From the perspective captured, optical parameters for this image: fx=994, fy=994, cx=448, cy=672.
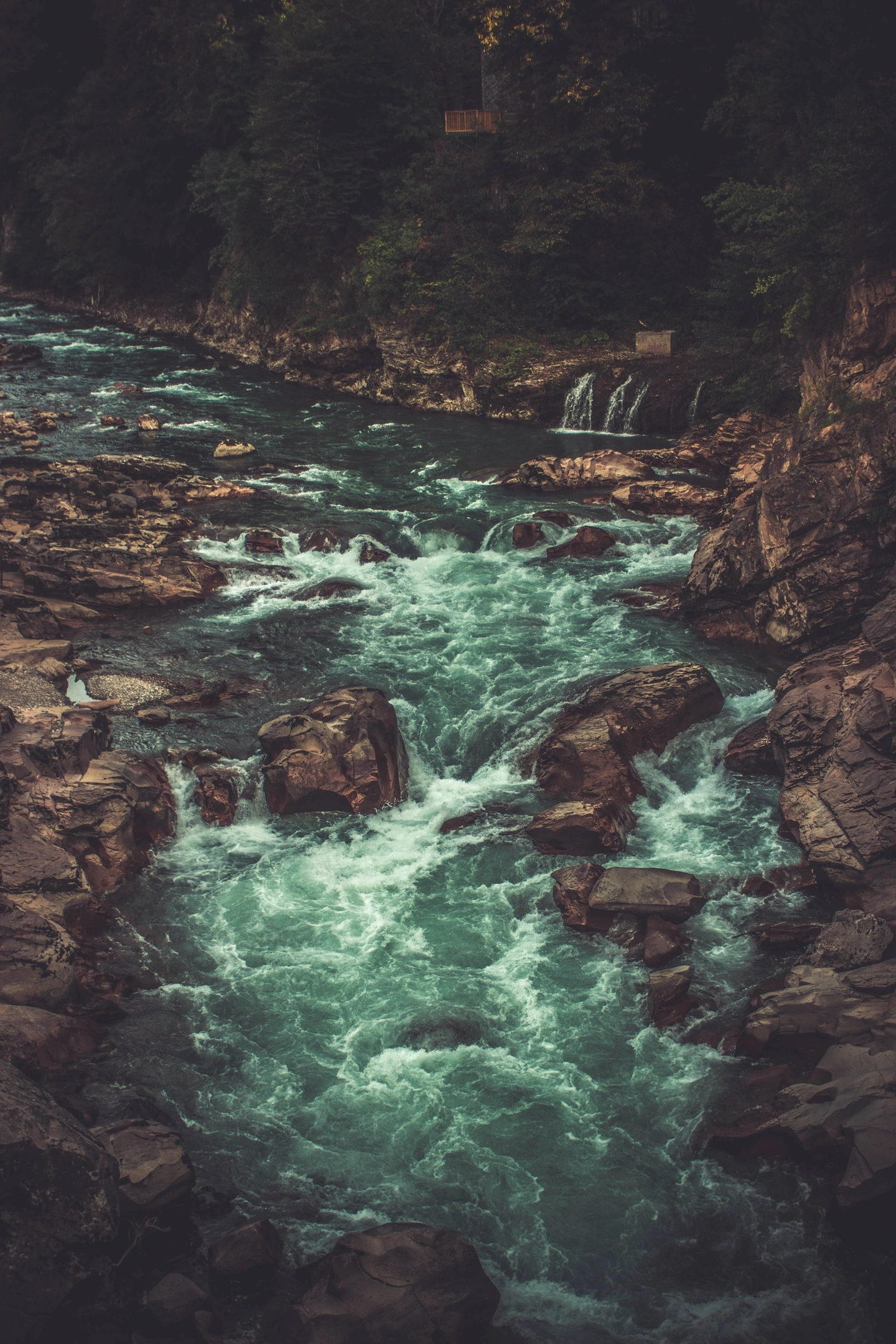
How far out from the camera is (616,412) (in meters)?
28.2

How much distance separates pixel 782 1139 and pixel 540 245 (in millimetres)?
28946

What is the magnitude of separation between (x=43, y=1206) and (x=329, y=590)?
1311 cm

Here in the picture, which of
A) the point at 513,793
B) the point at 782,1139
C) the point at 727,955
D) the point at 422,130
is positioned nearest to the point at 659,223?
the point at 422,130

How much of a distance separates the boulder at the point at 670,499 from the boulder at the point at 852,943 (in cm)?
1290

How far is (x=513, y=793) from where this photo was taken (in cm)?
1356

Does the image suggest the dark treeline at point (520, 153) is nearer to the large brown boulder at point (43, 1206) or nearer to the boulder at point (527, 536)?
the boulder at point (527, 536)

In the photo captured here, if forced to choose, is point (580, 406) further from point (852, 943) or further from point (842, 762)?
point (852, 943)

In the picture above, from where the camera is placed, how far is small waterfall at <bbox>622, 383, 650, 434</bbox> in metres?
27.8

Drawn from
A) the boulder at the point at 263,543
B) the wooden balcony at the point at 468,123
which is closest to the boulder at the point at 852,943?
the boulder at the point at 263,543

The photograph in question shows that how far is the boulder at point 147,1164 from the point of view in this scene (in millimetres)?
7754

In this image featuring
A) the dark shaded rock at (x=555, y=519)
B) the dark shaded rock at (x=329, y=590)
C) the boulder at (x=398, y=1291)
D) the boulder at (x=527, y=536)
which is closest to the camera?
the boulder at (x=398, y=1291)

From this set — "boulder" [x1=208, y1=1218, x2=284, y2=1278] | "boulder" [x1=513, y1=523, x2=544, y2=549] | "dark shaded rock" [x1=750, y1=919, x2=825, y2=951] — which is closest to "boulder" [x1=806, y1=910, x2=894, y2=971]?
"dark shaded rock" [x1=750, y1=919, x2=825, y2=951]

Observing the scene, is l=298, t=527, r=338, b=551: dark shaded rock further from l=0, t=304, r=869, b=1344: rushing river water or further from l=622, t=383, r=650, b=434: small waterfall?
l=622, t=383, r=650, b=434: small waterfall

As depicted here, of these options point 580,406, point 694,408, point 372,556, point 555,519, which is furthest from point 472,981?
point 580,406
